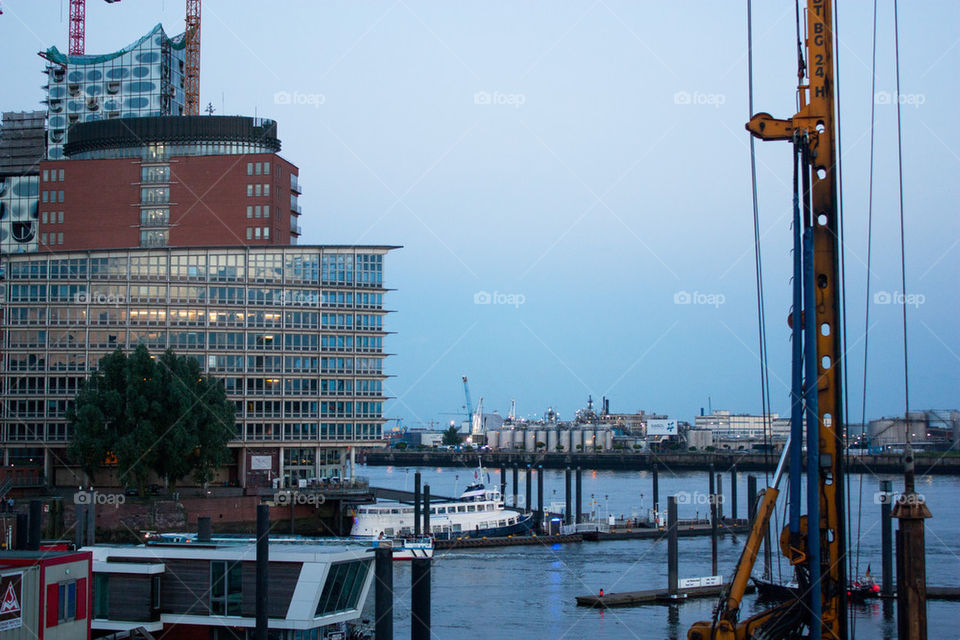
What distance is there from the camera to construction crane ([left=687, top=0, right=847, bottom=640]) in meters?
17.9

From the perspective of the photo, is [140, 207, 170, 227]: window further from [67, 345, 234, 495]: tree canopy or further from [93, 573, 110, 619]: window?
[93, 573, 110, 619]: window

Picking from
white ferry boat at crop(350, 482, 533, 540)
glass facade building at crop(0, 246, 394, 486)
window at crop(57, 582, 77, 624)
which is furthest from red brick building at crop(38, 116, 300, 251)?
window at crop(57, 582, 77, 624)

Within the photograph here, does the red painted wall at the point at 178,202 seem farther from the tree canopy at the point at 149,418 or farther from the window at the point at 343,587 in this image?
the window at the point at 343,587

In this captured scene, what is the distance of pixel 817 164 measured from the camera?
18.4m

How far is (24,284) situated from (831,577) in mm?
66108

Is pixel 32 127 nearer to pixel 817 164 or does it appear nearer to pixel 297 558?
pixel 297 558

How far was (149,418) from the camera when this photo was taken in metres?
64.4

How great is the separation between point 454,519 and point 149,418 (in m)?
21.1

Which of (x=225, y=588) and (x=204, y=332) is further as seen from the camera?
(x=204, y=332)

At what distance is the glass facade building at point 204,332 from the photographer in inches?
2837

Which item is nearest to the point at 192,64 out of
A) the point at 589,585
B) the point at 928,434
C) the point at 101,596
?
the point at 589,585

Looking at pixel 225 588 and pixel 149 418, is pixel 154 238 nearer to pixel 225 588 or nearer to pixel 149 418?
pixel 149 418

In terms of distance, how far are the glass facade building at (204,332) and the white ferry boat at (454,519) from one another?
750 cm

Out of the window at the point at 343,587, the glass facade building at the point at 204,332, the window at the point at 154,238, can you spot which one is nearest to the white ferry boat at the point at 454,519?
the glass facade building at the point at 204,332
